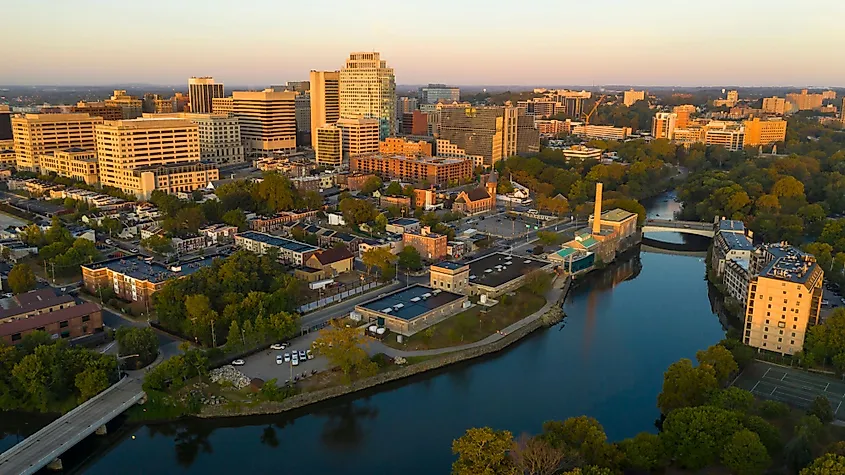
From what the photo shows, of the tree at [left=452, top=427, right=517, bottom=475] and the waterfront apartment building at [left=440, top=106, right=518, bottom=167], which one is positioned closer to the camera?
the tree at [left=452, top=427, right=517, bottom=475]

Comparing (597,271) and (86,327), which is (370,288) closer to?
(86,327)

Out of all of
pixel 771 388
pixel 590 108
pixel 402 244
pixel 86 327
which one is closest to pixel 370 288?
pixel 402 244

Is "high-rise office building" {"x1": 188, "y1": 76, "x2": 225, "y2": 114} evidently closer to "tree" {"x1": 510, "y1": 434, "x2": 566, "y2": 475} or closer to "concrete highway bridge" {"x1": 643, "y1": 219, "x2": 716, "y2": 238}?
"concrete highway bridge" {"x1": 643, "y1": 219, "x2": 716, "y2": 238}

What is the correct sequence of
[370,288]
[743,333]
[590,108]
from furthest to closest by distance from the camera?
[590,108], [370,288], [743,333]

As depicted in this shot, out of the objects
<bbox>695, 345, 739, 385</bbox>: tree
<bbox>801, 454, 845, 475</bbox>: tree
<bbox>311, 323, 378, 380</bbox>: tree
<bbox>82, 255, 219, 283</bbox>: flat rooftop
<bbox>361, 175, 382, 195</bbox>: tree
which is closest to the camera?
<bbox>801, 454, 845, 475</bbox>: tree

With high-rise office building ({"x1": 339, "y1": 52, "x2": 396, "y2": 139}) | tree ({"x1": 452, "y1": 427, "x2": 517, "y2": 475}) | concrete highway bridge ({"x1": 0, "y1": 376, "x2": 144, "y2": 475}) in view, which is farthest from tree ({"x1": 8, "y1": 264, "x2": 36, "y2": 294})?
high-rise office building ({"x1": 339, "y1": 52, "x2": 396, "y2": 139})

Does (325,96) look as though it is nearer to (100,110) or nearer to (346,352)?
(100,110)

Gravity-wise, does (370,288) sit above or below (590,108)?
below
